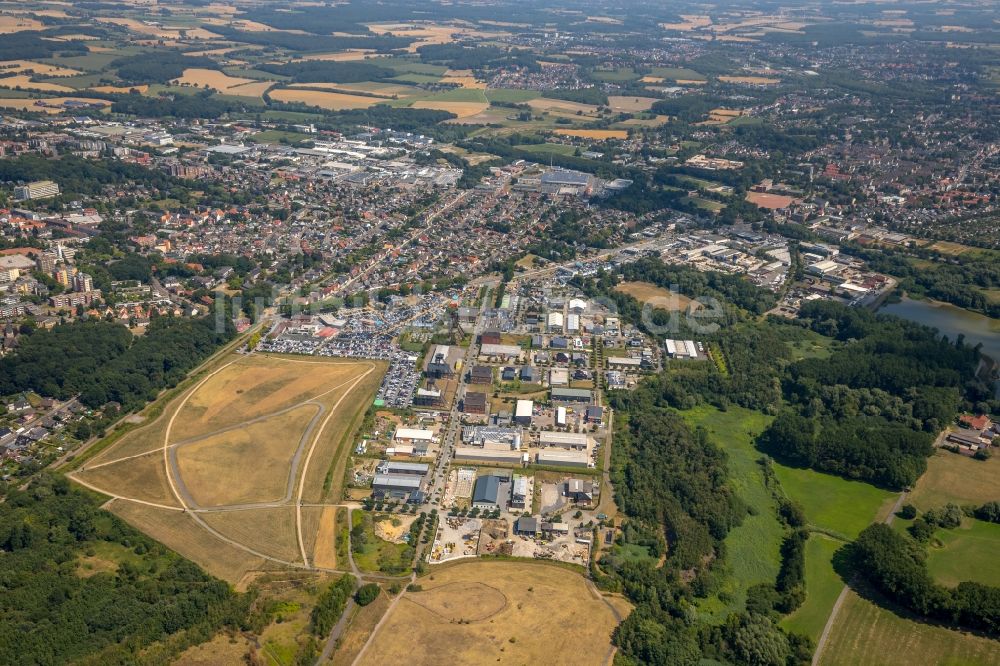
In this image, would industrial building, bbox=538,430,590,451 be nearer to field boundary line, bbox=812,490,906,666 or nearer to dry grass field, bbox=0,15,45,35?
field boundary line, bbox=812,490,906,666

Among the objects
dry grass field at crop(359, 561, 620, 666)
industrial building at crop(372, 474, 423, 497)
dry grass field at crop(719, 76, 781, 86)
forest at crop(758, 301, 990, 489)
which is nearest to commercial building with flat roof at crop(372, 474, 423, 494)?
industrial building at crop(372, 474, 423, 497)

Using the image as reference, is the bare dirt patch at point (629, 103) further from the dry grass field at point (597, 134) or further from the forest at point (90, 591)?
the forest at point (90, 591)

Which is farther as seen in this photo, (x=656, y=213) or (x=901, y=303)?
(x=656, y=213)

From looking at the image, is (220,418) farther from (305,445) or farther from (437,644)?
(437,644)

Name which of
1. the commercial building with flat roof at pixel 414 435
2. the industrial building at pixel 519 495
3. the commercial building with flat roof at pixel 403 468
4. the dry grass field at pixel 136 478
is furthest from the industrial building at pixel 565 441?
the dry grass field at pixel 136 478

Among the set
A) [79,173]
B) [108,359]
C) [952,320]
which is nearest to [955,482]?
[952,320]

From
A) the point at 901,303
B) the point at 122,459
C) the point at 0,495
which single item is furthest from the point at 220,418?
the point at 901,303
